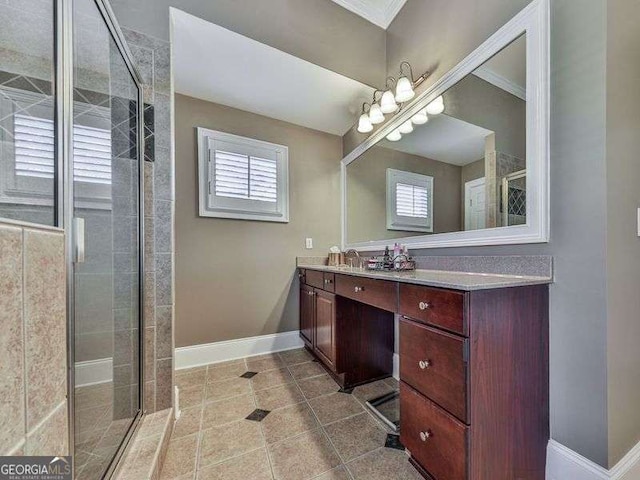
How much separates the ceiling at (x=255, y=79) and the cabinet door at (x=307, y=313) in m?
1.75

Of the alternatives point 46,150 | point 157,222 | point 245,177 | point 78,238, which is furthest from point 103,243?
point 245,177

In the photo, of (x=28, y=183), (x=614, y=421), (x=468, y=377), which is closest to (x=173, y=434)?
(x=28, y=183)

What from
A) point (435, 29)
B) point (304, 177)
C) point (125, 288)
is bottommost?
point (125, 288)

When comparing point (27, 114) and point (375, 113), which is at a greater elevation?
point (375, 113)

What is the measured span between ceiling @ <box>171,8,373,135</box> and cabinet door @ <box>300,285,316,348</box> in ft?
5.74

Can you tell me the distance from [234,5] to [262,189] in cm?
136

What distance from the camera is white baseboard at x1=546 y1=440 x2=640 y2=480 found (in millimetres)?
948

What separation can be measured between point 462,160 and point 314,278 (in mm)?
1431

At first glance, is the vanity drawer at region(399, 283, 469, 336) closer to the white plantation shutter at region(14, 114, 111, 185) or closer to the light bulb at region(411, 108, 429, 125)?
the light bulb at region(411, 108, 429, 125)

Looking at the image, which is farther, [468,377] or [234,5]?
[234,5]

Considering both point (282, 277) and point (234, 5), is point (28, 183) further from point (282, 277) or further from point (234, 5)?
point (282, 277)

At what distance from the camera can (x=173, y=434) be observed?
1386 millimetres

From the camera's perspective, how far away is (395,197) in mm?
2123

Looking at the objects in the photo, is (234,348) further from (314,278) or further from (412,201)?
(412,201)
